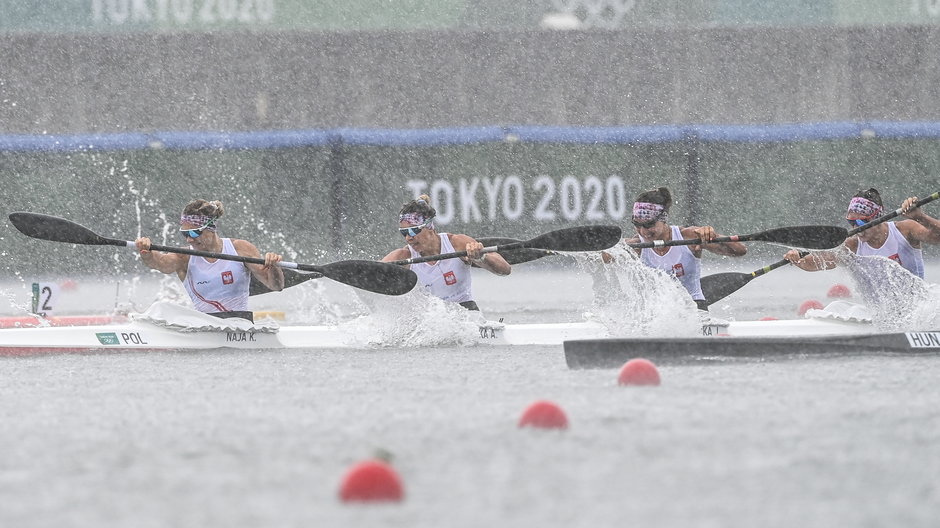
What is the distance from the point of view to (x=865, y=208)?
30.7 feet

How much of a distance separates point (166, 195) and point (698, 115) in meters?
7.45

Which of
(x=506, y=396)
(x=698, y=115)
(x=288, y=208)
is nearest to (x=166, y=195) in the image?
(x=288, y=208)

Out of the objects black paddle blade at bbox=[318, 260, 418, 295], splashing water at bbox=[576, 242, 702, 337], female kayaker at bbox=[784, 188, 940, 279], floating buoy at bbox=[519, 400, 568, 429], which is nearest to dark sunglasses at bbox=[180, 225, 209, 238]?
black paddle blade at bbox=[318, 260, 418, 295]

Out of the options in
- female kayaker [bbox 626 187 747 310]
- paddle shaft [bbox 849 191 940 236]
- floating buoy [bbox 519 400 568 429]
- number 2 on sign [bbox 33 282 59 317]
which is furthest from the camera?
number 2 on sign [bbox 33 282 59 317]

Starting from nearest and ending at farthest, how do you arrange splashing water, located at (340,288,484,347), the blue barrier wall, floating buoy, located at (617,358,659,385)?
floating buoy, located at (617,358,659,385), splashing water, located at (340,288,484,347), the blue barrier wall

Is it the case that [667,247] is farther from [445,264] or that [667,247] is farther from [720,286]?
[445,264]

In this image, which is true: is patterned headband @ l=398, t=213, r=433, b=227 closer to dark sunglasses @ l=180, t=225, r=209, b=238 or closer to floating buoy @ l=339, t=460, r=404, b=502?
dark sunglasses @ l=180, t=225, r=209, b=238

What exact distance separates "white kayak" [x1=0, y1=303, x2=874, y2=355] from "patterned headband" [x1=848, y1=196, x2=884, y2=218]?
42.7 inches

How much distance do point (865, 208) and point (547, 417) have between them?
5.46m

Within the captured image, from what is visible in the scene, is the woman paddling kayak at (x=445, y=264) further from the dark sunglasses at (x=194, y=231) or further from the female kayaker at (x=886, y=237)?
the female kayaker at (x=886, y=237)

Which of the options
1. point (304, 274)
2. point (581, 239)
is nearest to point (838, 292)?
point (581, 239)

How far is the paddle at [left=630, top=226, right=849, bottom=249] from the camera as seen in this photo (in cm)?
903

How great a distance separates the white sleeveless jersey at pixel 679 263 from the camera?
9.70 meters

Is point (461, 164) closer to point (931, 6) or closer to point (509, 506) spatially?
point (931, 6)
